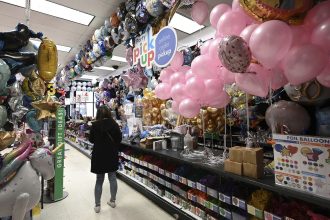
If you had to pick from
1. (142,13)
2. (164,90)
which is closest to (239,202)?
(164,90)

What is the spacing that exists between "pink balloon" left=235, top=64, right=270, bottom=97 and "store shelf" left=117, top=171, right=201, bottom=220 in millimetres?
1674

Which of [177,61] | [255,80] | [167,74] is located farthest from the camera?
[167,74]

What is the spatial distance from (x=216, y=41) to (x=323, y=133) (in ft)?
3.57

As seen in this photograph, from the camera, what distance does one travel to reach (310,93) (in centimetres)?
153

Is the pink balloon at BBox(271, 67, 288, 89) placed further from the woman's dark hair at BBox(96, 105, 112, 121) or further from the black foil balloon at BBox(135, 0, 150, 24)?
the black foil balloon at BBox(135, 0, 150, 24)

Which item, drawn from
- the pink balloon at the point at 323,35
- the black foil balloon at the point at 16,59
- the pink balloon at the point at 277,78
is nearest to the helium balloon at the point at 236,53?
the pink balloon at the point at 277,78

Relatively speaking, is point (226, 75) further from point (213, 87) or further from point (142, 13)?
point (142, 13)

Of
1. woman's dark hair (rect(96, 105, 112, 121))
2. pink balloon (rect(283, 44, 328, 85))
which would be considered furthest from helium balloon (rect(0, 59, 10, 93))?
pink balloon (rect(283, 44, 328, 85))

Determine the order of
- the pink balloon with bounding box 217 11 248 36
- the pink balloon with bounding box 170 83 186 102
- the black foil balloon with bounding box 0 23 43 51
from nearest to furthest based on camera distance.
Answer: the pink balloon with bounding box 217 11 248 36 → the black foil balloon with bounding box 0 23 43 51 → the pink balloon with bounding box 170 83 186 102

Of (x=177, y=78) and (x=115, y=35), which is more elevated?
(x=115, y=35)

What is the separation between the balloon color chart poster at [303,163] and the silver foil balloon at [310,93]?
13.5 inches

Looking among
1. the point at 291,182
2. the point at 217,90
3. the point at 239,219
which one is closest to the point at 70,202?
the point at 239,219

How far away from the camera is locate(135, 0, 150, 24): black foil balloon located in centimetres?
341

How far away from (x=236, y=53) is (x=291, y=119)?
0.64 meters
